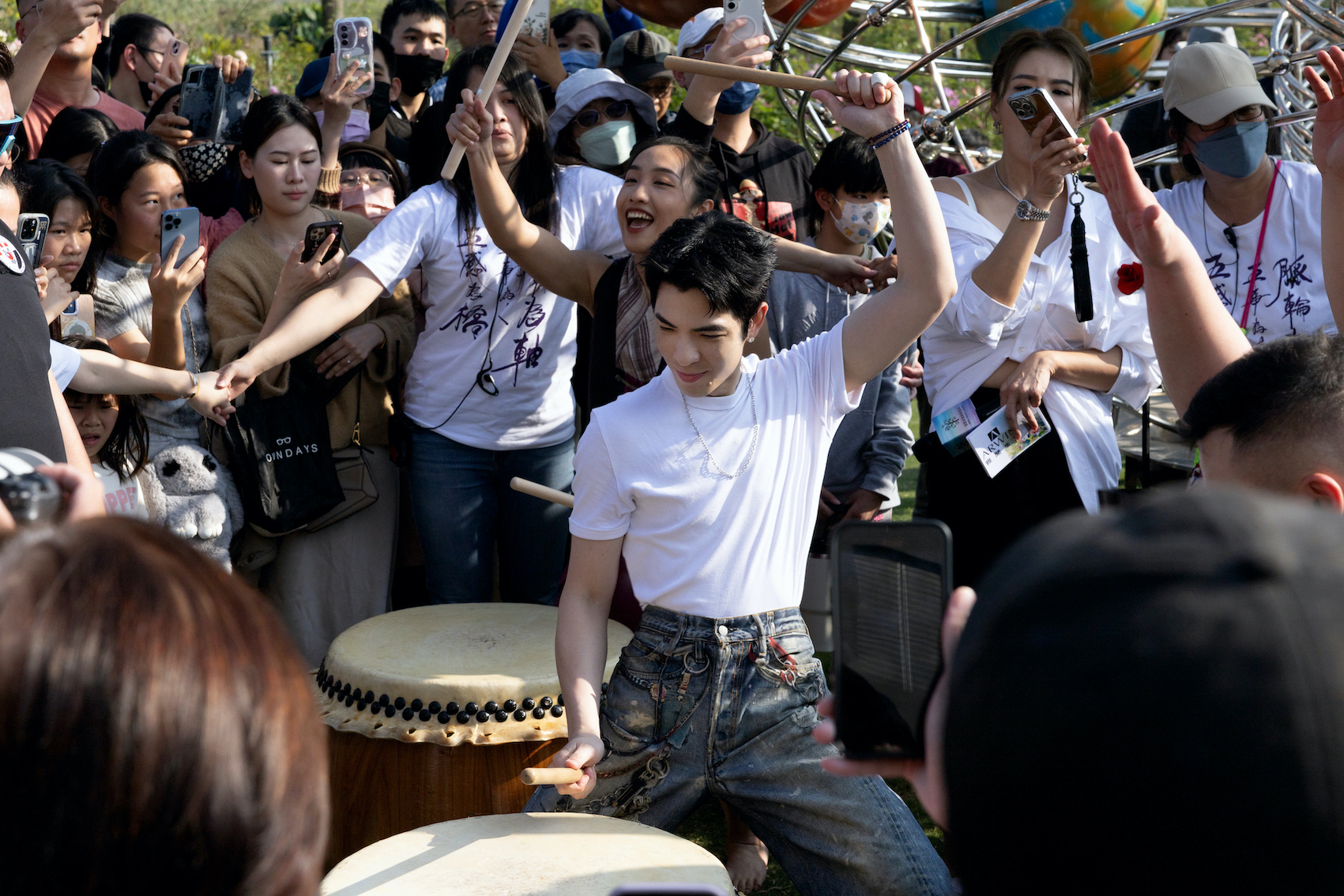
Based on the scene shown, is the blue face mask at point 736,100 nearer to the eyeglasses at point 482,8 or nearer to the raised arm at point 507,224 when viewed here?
the raised arm at point 507,224

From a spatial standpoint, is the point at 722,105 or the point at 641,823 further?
the point at 722,105

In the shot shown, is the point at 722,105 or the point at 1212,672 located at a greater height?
the point at 722,105

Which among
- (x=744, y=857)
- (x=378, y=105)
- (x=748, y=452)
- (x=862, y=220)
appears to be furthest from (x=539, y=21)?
(x=744, y=857)

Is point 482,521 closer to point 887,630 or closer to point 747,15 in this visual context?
point 747,15

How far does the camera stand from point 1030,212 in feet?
8.09

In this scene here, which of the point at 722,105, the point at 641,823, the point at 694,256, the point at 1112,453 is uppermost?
the point at 722,105

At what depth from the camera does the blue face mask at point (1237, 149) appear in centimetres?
297

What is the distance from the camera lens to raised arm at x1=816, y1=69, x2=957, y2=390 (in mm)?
2150

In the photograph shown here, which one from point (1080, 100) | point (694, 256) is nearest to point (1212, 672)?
point (694, 256)

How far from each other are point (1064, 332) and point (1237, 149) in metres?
0.73

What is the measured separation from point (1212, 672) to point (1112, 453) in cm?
226

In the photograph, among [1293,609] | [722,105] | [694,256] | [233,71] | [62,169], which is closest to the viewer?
[1293,609]

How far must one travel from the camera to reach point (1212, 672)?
59 cm

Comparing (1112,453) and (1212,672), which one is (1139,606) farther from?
(1112,453)
